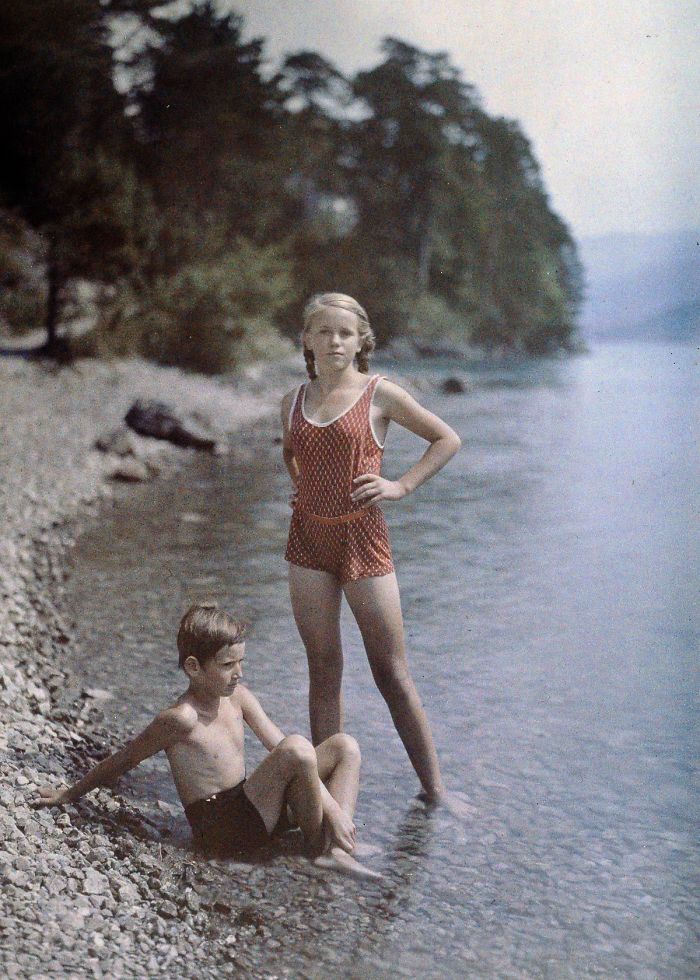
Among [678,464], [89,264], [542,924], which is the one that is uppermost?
[89,264]

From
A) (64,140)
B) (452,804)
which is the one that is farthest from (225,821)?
(64,140)

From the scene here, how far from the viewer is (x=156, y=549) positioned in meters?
4.98

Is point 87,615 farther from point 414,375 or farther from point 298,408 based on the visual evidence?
point 414,375

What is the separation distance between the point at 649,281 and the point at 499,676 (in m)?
1.40

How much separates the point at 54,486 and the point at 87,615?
198 centimetres

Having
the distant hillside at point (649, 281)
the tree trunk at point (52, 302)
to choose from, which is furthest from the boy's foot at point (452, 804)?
the tree trunk at point (52, 302)

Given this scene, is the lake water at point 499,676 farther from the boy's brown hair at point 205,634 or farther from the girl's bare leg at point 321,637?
the boy's brown hair at point 205,634

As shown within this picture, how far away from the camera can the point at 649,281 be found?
12.5 ft

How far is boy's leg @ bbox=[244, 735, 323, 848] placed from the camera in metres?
→ 2.14

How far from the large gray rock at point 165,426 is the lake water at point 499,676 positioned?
1.00ft

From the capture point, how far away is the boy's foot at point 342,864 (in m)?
2.26

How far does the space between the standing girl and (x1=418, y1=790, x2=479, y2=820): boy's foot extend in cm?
34

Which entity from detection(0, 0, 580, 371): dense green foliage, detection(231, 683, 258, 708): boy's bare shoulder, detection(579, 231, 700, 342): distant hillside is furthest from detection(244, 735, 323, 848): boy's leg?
detection(0, 0, 580, 371): dense green foliage

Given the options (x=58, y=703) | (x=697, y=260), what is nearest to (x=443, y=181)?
(x=697, y=260)
